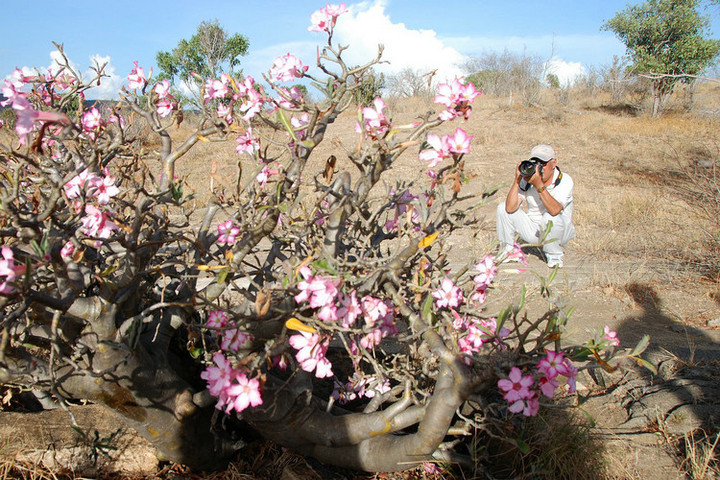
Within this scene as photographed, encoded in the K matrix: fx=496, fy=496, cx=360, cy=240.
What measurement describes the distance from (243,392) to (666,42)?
18530 millimetres

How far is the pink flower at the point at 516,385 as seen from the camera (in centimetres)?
144

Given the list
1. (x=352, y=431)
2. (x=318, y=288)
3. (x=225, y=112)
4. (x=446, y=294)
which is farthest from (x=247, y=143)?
(x=352, y=431)

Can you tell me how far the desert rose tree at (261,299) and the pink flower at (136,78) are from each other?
10 mm

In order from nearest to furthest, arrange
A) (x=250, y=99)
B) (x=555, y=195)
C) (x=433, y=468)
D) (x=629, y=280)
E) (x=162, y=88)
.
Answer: (x=250, y=99), (x=162, y=88), (x=433, y=468), (x=629, y=280), (x=555, y=195)

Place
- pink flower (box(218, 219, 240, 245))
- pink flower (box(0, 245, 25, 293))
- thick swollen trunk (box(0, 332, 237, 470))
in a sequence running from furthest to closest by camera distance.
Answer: pink flower (box(218, 219, 240, 245)) < thick swollen trunk (box(0, 332, 237, 470)) < pink flower (box(0, 245, 25, 293))

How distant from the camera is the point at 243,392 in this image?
1410 mm

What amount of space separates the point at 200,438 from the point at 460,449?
1152 mm

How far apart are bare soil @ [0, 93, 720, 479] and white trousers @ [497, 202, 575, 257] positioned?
22cm

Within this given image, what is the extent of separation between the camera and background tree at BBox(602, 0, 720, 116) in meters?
15.0

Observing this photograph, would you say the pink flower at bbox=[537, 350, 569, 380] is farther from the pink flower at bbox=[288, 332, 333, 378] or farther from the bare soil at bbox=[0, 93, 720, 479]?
the pink flower at bbox=[288, 332, 333, 378]

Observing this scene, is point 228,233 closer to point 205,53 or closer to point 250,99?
point 250,99

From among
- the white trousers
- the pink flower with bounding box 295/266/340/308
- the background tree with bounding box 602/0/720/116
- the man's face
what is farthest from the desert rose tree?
the background tree with bounding box 602/0/720/116

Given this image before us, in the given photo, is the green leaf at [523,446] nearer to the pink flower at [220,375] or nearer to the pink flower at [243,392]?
the pink flower at [243,392]

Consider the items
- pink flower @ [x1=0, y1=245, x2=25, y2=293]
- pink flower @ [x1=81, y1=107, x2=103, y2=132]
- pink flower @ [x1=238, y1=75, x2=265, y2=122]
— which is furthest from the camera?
pink flower @ [x1=81, y1=107, x2=103, y2=132]
